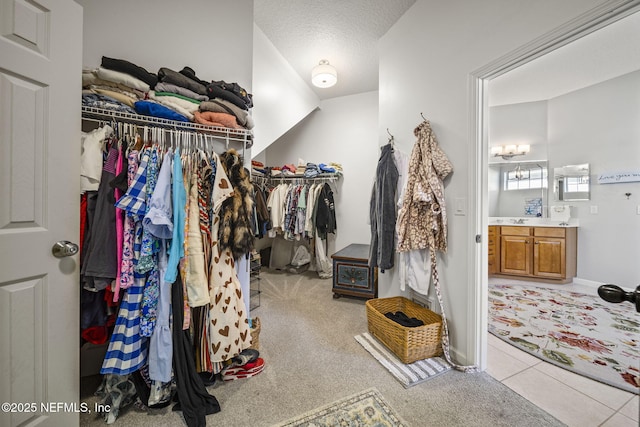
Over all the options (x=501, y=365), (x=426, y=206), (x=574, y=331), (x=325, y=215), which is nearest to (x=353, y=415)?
(x=501, y=365)

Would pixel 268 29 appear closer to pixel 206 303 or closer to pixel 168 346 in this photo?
pixel 206 303

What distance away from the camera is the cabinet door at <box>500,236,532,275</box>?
3594mm

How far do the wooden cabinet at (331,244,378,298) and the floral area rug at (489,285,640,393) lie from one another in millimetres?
1194

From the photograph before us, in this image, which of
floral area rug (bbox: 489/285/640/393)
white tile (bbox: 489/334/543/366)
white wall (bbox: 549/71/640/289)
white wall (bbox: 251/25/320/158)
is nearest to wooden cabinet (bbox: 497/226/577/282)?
white wall (bbox: 549/71/640/289)

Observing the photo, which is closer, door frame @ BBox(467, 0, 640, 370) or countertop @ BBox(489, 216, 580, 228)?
door frame @ BBox(467, 0, 640, 370)

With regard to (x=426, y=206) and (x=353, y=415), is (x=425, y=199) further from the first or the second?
(x=353, y=415)

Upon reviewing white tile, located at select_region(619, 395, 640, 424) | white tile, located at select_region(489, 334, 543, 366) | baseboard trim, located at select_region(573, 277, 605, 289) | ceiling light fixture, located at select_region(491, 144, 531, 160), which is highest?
ceiling light fixture, located at select_region(491, 144, 531, 160)

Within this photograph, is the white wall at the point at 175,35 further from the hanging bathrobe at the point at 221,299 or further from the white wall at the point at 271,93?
the hanging bathrobe at the point at 221,299

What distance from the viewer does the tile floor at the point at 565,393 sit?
4.10 feet

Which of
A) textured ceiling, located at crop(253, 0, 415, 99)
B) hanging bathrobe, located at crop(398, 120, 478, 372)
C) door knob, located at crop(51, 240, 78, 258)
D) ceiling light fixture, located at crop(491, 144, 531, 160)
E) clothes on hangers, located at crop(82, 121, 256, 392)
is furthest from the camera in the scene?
ceiling light fixture, located at crop(491, 144, 531, 160)

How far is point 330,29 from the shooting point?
243cm

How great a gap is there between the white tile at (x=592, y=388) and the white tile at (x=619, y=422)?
75 mm

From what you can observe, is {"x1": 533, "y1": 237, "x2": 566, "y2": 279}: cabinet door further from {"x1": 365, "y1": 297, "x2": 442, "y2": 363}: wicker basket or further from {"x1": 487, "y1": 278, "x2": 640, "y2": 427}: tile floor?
{"x1": 365, "y1": 297, "x2": 442, "y2": 363}: wicker basket

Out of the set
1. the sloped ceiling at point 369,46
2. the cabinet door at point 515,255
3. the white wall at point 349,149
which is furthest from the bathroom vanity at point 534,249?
the white wall at point 349,149
